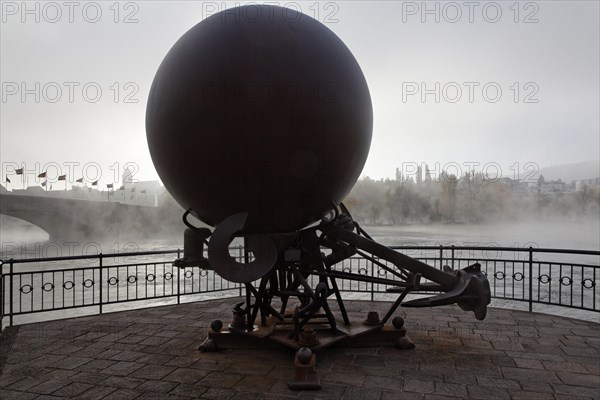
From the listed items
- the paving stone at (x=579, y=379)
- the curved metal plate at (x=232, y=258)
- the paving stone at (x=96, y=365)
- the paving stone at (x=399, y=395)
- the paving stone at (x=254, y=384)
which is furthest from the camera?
the paving stone at (x=96, y=365)

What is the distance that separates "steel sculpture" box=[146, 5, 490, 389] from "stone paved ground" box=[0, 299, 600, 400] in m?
0.55

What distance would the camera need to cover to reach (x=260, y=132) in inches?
156

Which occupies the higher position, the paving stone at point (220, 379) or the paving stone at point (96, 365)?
the paving stone at point (220, 379)

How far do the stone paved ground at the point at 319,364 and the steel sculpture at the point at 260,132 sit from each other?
0.55 meters

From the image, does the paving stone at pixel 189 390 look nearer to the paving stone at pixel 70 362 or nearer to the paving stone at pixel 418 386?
the paving stone at pixel 70 362

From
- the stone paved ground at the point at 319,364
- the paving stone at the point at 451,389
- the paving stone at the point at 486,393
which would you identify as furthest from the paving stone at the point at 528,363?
the paving stone at the point at 451,389

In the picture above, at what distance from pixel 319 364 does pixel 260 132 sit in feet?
9.45

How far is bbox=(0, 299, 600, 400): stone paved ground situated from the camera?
13.6 ft

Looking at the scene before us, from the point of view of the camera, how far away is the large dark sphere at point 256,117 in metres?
3.97

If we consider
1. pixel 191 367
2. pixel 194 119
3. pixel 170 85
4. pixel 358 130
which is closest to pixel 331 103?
pixel 358 130

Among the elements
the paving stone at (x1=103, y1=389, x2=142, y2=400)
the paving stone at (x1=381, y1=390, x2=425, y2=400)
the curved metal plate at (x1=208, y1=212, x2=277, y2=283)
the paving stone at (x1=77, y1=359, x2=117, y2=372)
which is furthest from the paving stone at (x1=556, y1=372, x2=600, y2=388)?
the paving stone at (x1=77, y1=359, x2=117, y2=372)

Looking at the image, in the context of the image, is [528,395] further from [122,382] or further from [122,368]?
[122,368]

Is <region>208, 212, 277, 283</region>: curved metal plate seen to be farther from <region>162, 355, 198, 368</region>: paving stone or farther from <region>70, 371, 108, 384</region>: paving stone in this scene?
<region>70, 371, 108, 384</region>: paving stone

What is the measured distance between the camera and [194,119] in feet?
13.3
